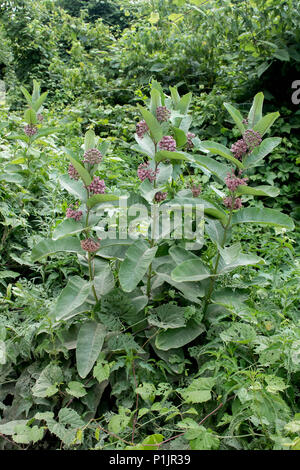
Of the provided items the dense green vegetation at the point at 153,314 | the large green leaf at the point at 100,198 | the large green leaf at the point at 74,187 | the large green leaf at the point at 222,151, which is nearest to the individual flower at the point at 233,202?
the dense green vegetation at the point at 153,314

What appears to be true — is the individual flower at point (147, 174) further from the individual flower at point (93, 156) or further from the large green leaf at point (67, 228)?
the large green leaf at point (67, 228)

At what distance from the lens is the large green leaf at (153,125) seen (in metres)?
1.49

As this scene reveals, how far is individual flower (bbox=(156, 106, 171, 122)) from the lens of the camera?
5.28 feet

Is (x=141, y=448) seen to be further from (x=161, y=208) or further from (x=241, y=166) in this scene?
(x=241, y=166)

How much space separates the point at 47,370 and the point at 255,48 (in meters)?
3.88

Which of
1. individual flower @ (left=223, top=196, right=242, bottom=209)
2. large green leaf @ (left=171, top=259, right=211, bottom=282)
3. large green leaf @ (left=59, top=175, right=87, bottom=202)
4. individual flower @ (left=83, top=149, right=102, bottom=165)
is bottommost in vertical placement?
large green leaf @ (left=171, top=259, right=211, bottom=282)

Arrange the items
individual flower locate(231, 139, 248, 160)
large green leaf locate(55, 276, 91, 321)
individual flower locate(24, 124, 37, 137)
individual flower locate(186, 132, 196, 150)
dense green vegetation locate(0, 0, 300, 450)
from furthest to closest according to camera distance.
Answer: individual flower locate(24, 124, 37, 137) < individual flower locate(186, 132, 196, 150) < individual flower locate(231, 139, 248, 160) < large green leaf locate(55, 276, 91, 321) < dense green vegetation locate(0, 0, 300, 450)

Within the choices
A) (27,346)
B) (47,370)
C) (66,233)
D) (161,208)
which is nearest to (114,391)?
(47,370)

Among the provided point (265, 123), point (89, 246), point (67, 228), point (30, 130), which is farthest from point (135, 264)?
point (30, 130)

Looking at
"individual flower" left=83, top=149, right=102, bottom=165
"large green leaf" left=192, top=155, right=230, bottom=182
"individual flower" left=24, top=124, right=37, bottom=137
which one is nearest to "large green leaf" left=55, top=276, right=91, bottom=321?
"individual flower" left=83, top=149, right=102, bottom=165

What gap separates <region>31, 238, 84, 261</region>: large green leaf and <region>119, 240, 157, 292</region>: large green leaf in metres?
0.24

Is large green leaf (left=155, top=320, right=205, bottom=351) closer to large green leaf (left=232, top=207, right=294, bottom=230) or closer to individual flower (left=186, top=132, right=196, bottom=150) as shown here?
large green leaf (left=232, top=207, right=294, bottom=230)

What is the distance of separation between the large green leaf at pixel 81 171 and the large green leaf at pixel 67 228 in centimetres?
16

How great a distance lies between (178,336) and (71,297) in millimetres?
460
